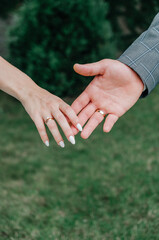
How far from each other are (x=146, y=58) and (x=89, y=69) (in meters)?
0.41

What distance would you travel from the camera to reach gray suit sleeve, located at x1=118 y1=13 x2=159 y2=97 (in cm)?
206

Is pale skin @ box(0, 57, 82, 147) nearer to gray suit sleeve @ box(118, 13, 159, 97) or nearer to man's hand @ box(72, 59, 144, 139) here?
man's hand @ box(72, 59, 144, 139)

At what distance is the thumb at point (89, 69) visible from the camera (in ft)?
6.54

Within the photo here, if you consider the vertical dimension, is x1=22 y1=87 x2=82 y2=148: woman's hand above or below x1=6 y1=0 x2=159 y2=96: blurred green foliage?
above

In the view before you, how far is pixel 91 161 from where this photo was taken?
3.51m

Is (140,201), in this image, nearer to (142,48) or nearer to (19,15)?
(142,48)

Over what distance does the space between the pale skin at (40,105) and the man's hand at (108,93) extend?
139 millimetres

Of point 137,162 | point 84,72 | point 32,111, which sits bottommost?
point 137,162

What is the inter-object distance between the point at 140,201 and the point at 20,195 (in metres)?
1.14

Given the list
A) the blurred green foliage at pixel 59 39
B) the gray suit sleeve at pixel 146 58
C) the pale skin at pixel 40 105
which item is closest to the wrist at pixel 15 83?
the pale skin at pixel 40 105

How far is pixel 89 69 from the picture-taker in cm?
201

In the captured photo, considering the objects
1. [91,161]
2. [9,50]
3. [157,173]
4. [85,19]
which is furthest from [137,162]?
[9,50]

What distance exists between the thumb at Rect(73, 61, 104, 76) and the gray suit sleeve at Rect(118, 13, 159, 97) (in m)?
0.15

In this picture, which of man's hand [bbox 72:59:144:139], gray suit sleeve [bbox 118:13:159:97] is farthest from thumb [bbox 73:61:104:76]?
gray suit sleeve [bbox 118:13:159:97]
